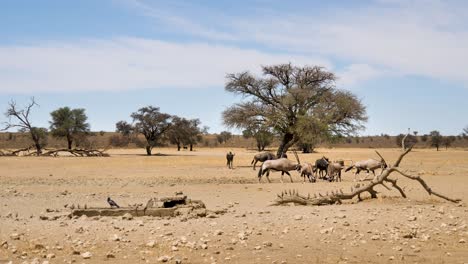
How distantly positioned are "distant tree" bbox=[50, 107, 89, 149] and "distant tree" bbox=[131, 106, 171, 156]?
10.1 m

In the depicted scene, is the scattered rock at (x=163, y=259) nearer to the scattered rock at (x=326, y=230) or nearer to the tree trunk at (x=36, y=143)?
the scattered rock at (x=326, y=230)

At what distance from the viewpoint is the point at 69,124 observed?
68875mm

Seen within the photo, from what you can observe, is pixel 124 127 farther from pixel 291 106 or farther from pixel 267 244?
pixel 267 244

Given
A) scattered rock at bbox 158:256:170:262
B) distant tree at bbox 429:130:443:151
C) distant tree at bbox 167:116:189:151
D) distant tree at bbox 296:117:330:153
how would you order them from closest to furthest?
scattered rock at bbox 158:256:170:262 < distant tree at bbox 296:117:330:153 < distant tree at bbox 167:116:189:151 < distant tree at bbox 429:130:443:151

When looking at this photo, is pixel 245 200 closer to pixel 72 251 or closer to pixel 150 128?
pixel 72 251

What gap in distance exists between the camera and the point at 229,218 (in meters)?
13.1

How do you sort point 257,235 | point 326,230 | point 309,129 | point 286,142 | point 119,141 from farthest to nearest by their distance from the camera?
point 119,141, point 286,142, point 309,129, point 326,230, point 257,235

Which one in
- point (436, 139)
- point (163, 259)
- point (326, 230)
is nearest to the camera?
point (163, 259)

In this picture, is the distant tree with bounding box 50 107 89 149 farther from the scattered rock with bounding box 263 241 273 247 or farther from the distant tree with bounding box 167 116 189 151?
the scattered rock with bounding box 263 241 273 247

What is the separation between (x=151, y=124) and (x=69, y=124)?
1172 cm

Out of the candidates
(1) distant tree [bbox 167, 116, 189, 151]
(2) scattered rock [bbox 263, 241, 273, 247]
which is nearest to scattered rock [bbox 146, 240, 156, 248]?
(2) scattered rock [bbox 263, 241, 273, 247]

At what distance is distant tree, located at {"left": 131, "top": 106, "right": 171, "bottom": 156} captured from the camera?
62656 millimetres

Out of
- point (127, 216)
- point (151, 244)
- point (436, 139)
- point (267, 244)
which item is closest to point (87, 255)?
point (151, 244)

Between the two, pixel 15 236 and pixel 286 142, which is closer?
pixel 15 236
